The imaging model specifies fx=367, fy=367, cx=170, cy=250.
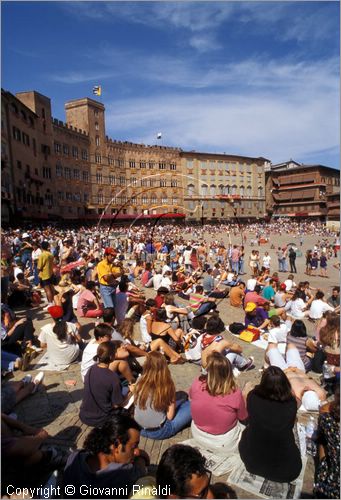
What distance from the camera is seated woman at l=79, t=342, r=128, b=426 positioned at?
4148 millimetres

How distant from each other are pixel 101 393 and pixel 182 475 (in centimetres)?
200

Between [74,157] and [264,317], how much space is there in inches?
2518

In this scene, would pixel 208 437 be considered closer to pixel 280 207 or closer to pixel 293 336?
pixel 293 336

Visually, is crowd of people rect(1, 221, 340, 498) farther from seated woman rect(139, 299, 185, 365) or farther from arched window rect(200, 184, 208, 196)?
arched window rect(200, 184, 208, 196)

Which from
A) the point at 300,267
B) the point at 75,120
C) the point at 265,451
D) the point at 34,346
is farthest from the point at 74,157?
the point at 265,451

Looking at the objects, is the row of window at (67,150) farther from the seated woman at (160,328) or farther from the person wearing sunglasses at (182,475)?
the person wearing sunglasses at (182,475)

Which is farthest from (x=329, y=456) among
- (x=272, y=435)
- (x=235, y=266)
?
(x=235, y=266)

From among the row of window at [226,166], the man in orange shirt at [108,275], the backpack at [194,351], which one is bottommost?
the backpack at [194,351]

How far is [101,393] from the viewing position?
4148 mm

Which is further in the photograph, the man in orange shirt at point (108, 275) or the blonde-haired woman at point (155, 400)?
the man in orange shirt at point (108, 275)

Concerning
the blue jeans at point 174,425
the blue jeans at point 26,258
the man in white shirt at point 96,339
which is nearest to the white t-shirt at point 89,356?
the man in white shirt at point 96,339

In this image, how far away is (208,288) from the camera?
13180mm

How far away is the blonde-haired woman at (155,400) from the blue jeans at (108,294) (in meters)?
3.89

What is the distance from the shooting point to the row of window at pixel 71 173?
62422 millimetres
